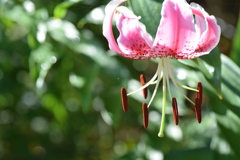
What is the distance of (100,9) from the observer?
125 cm

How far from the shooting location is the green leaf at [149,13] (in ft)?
3.13

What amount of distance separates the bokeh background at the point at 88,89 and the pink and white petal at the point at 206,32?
1.1 inches

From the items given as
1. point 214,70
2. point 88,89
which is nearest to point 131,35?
point 214,70

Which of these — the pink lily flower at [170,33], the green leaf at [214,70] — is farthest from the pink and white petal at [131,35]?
the green leaf at [214,70]

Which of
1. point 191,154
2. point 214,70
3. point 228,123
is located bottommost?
point 191,154

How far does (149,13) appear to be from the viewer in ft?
3.16

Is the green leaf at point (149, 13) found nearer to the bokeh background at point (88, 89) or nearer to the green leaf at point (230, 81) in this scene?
the bokeh background at point (88, 89)

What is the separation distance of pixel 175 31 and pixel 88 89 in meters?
0.50

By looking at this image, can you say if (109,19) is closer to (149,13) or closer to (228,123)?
(149,13)

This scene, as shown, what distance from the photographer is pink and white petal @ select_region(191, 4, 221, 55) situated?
2.96ft

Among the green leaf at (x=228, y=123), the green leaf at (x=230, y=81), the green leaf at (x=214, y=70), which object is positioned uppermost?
the green leaf at (x=214, y=70)

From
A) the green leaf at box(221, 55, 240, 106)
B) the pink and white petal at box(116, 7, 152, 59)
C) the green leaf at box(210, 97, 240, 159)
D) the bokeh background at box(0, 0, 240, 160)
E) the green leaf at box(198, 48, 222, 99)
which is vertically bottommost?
the bokeh background at box(0, 0, 240, 160)

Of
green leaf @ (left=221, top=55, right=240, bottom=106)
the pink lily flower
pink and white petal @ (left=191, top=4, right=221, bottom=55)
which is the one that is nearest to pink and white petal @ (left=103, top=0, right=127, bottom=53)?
the pink lily flower

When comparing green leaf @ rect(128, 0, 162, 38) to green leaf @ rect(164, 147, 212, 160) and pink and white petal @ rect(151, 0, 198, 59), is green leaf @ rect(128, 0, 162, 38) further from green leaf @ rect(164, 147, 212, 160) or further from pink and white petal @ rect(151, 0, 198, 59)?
green leaf @ rect(164, 147, 212, 160)
